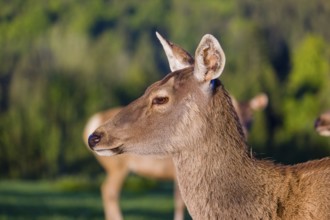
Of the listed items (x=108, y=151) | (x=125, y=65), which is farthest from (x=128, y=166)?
(x=125, y=65)

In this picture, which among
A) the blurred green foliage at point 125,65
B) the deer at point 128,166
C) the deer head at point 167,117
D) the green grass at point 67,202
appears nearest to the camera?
the deer head at point 167,117

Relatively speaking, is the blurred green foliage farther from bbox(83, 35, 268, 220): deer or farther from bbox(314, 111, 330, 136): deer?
bbox(314, 111, 330, 136): deer

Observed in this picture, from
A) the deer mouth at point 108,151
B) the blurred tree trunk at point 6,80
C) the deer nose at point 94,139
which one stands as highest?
the blurred tree trunk at point 6,80

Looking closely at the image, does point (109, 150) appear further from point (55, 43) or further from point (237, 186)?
point (55, 43)

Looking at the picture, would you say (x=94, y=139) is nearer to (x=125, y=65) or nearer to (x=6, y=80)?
(x=6, y=80)

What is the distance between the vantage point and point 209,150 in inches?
226

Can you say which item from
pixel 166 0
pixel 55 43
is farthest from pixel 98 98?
pixel 166 0

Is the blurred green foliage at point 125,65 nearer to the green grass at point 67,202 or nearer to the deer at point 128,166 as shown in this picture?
the green grass at point 67,202

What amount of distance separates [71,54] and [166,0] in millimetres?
3145

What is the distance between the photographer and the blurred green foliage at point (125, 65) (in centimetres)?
2128

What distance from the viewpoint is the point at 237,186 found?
224 inches

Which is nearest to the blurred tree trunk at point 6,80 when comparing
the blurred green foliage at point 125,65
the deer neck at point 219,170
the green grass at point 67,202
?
the blurred green foliage at point 125,65

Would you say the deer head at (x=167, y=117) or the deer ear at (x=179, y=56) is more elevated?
the deer ear at (x=179, y=56)

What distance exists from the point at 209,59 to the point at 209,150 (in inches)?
18.6
